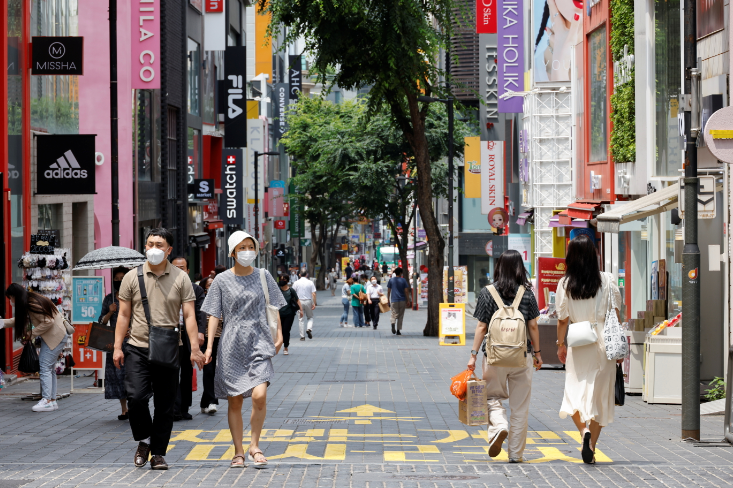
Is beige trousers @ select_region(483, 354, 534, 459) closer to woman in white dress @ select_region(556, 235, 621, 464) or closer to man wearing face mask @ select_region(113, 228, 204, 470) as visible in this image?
woman in white dress @ select_region(556, 235, 621, 464)

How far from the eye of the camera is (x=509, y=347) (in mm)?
8484

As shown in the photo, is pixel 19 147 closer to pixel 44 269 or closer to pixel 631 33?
pixel 44 269

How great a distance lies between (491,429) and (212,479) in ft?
7.55

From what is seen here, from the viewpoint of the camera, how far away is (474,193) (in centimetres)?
4497

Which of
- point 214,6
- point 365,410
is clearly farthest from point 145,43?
point 365,410

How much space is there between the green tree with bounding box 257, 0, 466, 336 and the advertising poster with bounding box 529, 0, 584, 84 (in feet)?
10.3

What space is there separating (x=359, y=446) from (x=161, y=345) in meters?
2.40

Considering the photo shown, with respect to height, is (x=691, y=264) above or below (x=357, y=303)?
above

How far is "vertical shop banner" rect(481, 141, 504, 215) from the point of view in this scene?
41.7 meters

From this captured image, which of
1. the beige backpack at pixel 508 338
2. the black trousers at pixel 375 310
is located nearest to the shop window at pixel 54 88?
the beige backpack at pixel 508 338

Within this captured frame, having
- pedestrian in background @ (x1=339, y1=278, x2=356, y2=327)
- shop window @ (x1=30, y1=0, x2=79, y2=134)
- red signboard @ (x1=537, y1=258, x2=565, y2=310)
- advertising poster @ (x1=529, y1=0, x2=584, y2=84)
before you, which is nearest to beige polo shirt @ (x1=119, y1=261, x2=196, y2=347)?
shop window @ (x1=30, y1=0, x2=79, y2=134)

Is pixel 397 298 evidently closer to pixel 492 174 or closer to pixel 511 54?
pixel 511 54

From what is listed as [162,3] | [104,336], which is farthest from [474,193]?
[104,336]

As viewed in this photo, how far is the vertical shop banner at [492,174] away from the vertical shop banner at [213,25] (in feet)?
36.9
